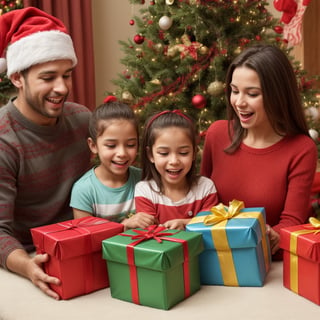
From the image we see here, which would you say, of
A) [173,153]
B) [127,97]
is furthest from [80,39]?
[173,153]

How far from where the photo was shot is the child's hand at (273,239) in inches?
62.9

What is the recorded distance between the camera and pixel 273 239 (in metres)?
1.61

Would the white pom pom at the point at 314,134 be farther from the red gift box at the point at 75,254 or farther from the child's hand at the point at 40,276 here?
the child's hand at the point at 40,276

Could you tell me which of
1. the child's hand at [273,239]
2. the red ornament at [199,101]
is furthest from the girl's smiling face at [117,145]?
the red ornament at [199,101]

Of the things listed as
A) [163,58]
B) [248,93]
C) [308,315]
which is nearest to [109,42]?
[163,58]

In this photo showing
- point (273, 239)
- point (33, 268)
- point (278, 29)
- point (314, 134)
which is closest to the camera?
point (33, 268)

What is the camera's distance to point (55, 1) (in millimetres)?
4309

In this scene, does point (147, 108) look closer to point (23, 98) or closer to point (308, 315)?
point (23, 98)

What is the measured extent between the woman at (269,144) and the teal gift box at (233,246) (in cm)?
19

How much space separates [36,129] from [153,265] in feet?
2.91

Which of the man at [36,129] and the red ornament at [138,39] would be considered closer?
the man at [36,129]

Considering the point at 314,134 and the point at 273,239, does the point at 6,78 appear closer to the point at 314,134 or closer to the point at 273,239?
the point at 314,134

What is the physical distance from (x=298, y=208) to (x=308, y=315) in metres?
0.50

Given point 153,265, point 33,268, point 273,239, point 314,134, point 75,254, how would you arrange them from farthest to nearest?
point 314,134
point 273,239
point 33,268
point 75,254
point 153,265
